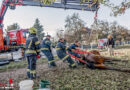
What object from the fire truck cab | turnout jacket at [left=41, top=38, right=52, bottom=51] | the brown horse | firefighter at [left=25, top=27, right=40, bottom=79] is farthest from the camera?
the fire truck cab

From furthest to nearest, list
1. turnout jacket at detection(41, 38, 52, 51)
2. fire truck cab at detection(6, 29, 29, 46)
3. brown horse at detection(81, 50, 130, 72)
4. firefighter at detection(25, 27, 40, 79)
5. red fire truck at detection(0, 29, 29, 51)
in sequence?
1. fire truck cab at detection(6, 29, 29, 46)
2. red fire truck at detection(0, 29, 29, 51)
3. turnout jacket at detection(41, 38, 52, 51)
4. brown horse at detection(81, 50, 130, 72)
5. firefighter at detection(25, 27, 40, 79)

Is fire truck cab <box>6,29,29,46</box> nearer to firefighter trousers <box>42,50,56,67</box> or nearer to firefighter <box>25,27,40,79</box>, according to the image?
firefighter trousers <box>42,50,56,67</box>

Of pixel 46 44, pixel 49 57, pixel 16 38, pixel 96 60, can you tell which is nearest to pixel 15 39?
pixel 16 38

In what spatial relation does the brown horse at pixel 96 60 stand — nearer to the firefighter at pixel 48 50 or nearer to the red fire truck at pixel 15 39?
the firefighter at pixel 48 50

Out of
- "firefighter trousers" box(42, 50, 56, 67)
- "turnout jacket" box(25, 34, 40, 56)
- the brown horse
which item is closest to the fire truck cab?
"firefighter trousers" box(42, 50, 56, 67)

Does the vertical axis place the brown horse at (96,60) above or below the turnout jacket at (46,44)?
below

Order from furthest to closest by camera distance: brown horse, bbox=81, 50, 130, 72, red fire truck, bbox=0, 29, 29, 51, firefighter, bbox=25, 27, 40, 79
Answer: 1. red fire truck, bbox=0, 29, 29, 51
2. brown horse, bbox=81, 50, 130, 72
3. firefighter, bbox=25, 27, 40, 79

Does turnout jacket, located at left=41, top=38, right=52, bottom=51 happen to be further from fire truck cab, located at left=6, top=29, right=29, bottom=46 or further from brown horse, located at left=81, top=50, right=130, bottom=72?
fire truck cab, located at left=6, top=29, right=29, bottom=46

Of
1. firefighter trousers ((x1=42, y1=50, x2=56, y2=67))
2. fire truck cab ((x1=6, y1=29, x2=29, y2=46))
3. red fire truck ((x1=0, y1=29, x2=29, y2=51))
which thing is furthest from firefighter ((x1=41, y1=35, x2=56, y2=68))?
fire truck cab ((x1=6, y1=29, x2=29, y2=46))

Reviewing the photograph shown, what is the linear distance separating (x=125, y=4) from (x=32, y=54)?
5261 millimetres

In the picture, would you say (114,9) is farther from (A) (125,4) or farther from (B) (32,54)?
(B) (32,54)

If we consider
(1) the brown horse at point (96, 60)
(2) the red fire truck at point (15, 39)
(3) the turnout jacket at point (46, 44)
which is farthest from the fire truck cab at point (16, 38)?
(1) the brown horse at point (96, 60)

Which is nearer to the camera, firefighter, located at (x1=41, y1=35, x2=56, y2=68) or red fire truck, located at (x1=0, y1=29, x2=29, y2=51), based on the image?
firefighter, located at (x1=41, y1=35, x2=56, y2=68)

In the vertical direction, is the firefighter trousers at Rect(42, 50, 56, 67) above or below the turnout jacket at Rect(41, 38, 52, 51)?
below
